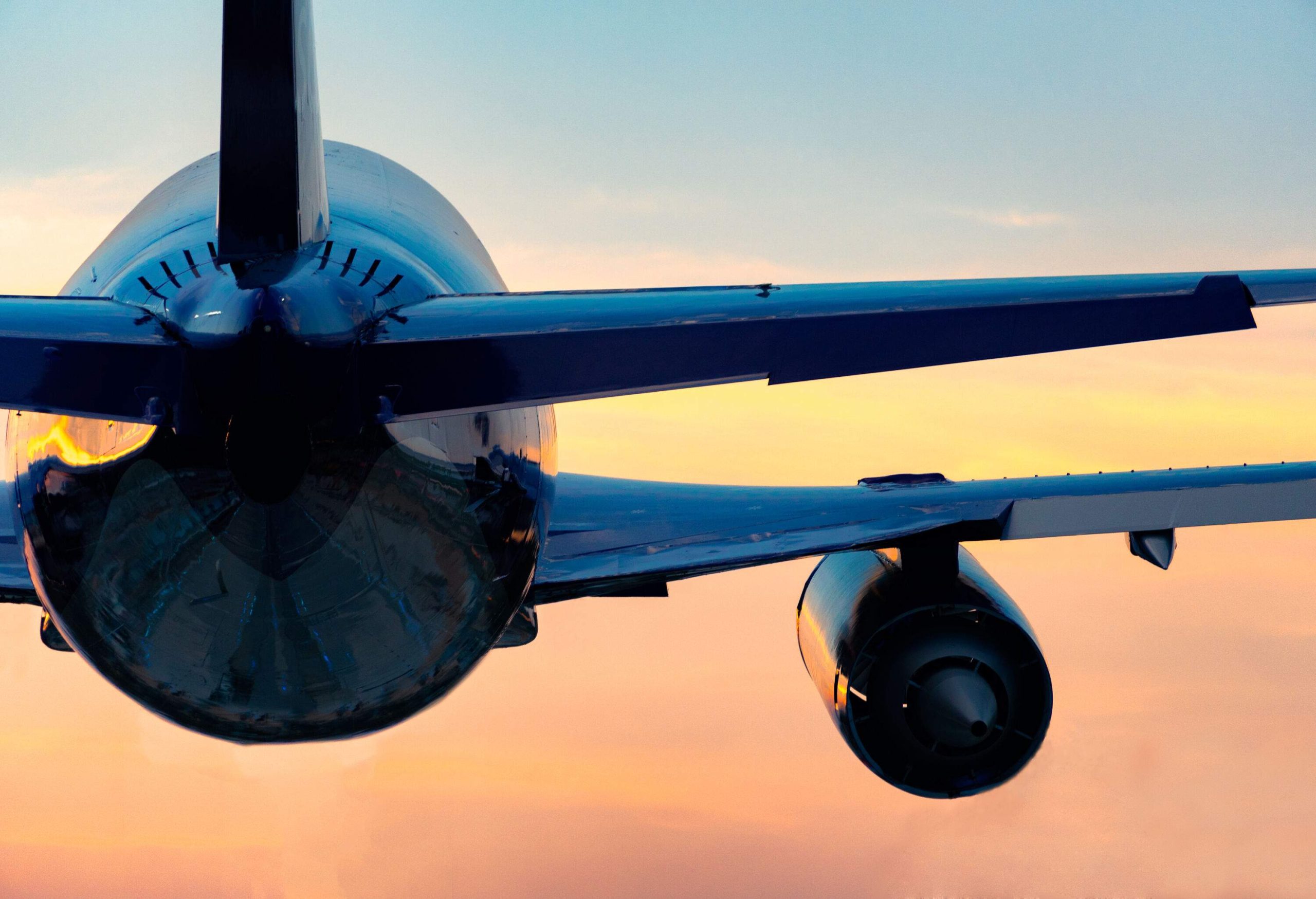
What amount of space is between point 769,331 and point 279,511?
2.43 meters

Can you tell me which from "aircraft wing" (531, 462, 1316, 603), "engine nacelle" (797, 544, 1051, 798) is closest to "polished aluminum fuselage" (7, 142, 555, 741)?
"aircraft wing" (531, 462, 1316, 603)

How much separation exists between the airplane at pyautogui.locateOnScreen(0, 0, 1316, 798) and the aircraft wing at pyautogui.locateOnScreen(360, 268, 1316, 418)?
0.01 metres

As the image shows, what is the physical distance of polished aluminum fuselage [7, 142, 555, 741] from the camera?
5.68 metres

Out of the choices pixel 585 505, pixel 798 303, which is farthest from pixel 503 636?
pixel 798 303

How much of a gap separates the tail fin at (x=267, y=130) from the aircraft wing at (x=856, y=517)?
5.68m

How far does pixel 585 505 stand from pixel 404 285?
7.21 m

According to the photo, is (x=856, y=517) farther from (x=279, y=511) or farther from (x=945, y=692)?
(x=279, y=511)

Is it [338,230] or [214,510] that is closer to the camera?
[214,510]

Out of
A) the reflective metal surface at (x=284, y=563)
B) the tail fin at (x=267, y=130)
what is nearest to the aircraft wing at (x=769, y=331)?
the reflective metal surface at (x=284, y=563)

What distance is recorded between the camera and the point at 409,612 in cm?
679

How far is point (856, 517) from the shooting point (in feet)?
43.5

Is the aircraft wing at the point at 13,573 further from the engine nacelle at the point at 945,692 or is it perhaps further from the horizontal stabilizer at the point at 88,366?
the engine nacelle at the point at 945,692

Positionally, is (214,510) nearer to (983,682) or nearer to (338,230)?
(338,230)

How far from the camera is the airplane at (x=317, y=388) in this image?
562 centimetres
